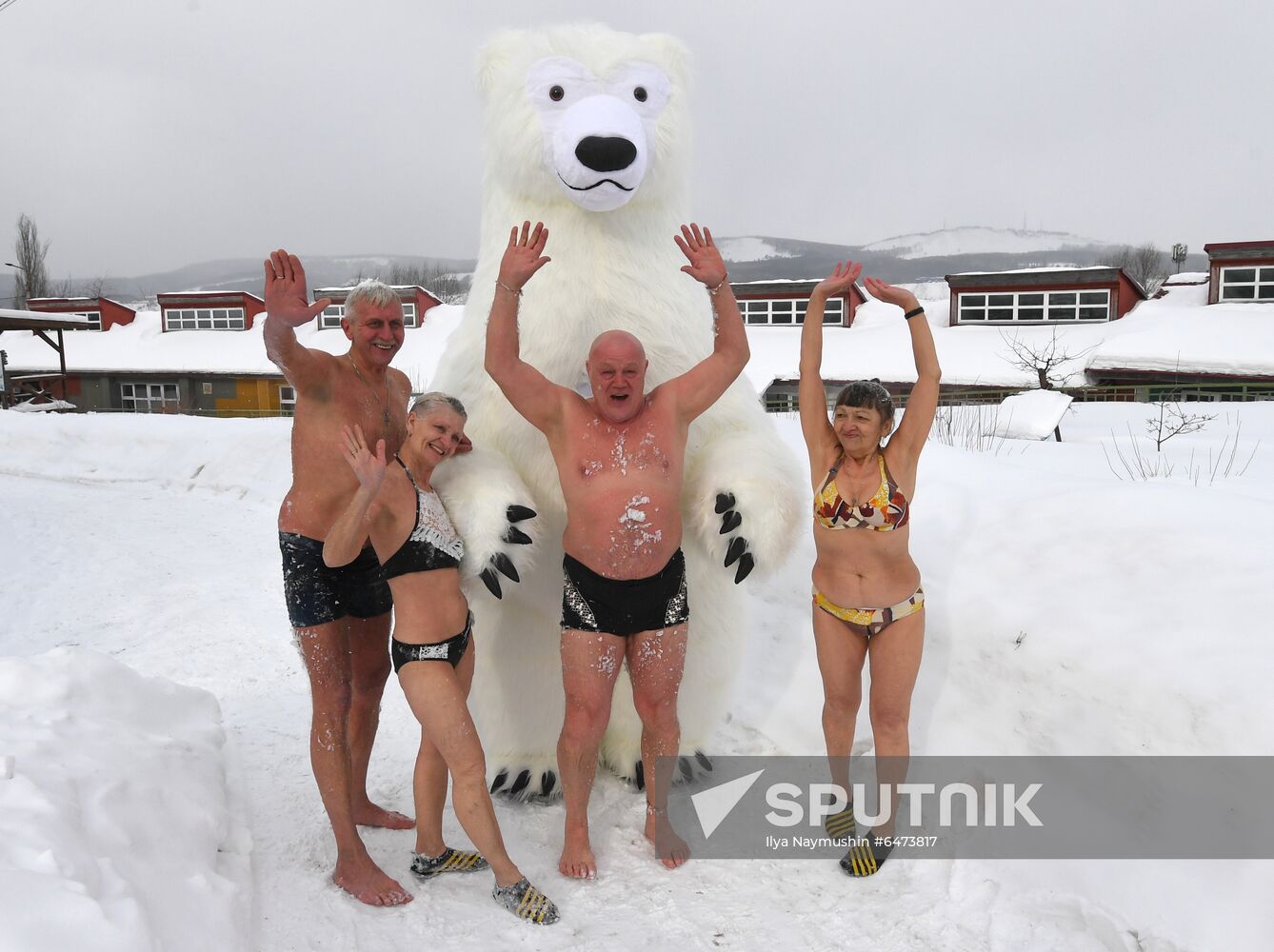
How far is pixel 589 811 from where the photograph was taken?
274cm

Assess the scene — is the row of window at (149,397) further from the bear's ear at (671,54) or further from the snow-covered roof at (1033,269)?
the bear's ear at (671,54)

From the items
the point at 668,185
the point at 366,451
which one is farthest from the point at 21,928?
the point at 668,185

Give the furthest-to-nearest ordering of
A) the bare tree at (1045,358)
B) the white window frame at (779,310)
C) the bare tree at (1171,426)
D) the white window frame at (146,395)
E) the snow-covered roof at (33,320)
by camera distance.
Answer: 1. the white window frame at (146,395)
2. the white window frame at (779,310)
3. the snow-covered roof at (33,320)
4. the bare tree at (1045,358)
5. the bare tree at (1171,426)

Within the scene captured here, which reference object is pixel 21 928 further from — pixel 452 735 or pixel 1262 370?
pixel 1262 370

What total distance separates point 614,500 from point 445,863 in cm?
116

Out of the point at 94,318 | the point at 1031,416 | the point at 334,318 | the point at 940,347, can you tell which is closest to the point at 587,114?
the point at 1031,416

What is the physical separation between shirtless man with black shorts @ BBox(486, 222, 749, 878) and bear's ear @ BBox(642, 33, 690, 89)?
2.32 feet

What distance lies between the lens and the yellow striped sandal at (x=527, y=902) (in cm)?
211

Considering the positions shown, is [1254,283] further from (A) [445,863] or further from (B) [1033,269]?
(A) [445,863]

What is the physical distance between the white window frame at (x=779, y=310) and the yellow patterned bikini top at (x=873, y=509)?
14420 mm

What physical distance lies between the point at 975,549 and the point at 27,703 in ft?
11.1

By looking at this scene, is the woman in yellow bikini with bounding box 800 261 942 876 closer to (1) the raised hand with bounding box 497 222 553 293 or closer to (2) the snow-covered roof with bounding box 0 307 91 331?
(1) the raised hand with bounding box 497 222 553 293

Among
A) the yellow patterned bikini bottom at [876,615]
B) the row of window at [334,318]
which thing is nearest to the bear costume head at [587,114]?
the yellow patterned bikini bottom at [876,615]

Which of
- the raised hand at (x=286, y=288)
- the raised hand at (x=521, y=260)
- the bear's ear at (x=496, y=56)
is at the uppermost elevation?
the bear's ear at (x=496, y=56)
